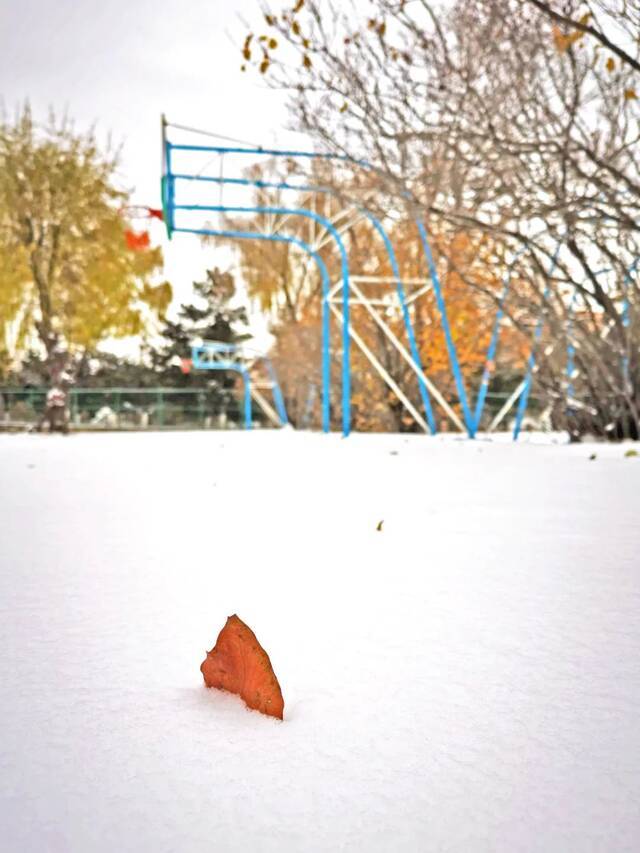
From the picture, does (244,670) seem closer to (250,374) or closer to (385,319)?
(385,319)

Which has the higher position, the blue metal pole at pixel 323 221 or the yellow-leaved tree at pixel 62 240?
the yellow-leaved tree at pixel 62 240

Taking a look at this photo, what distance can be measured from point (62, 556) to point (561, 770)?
1.69m

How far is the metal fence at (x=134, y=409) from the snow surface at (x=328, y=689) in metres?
20.1

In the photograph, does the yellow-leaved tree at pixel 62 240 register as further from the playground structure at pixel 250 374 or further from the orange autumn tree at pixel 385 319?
the orange autumn tree at pixel 385 319

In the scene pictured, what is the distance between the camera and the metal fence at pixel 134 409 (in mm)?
21953

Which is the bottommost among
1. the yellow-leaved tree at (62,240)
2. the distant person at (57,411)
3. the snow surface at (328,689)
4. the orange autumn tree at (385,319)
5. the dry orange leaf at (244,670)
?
the snow surface at (328,689)

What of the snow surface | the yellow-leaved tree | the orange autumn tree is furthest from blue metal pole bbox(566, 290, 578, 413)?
the yellow-leaved tree

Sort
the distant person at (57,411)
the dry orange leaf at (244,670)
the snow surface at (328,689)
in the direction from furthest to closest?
the distant person at (57,411) → the dry orange leaf at (244,670) → the snow surface at (328,689)

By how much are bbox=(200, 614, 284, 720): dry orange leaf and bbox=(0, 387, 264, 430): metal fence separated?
21502 mm

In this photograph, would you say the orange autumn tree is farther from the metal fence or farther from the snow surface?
the snow surface

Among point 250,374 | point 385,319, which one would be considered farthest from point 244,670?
point 250,374

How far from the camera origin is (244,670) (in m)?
1.12

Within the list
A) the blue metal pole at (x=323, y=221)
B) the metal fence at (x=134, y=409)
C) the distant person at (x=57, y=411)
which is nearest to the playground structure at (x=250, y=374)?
the metal fence at (x=134, y=409)

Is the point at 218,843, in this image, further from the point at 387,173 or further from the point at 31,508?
the point at 387,173
